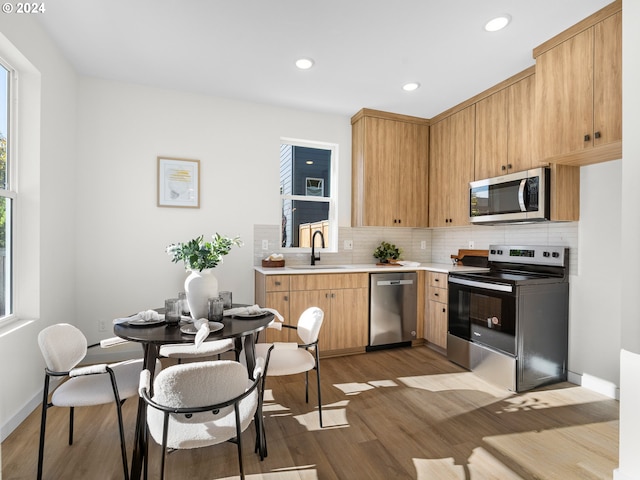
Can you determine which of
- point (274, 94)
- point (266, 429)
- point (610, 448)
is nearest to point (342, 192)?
point (274, 94)

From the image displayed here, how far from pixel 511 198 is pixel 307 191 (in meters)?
2.23

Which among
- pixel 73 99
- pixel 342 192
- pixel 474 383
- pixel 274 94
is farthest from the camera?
pixel 342 192

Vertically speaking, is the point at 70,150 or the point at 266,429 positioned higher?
the point at 70,150

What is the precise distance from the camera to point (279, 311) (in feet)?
10.8

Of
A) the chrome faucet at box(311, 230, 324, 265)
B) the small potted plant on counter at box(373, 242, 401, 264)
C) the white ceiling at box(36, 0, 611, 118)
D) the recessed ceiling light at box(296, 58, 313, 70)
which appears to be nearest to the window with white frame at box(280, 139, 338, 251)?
the chrome faucet at box(311, 230, 324, 265)

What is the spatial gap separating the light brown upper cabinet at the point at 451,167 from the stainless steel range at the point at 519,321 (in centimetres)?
85

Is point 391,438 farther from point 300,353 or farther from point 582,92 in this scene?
point 582,92

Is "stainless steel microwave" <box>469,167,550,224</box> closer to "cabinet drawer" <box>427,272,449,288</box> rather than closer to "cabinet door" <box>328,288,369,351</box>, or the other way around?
"cabinet drawer" <box>427,272,449,288</box>

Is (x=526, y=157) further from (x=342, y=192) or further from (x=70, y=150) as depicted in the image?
(x=70, y=150)

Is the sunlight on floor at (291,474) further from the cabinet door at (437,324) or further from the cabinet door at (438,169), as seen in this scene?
the cabinet door at (438,169)

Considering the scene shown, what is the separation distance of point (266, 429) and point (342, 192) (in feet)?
9.23

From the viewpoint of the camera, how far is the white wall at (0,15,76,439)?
216 cm

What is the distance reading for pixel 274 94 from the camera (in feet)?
11.7

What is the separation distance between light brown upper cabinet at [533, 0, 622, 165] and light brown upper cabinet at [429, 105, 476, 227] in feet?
3.27
